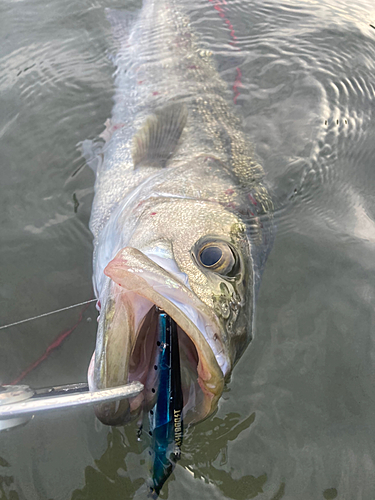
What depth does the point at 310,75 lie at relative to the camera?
444 cm

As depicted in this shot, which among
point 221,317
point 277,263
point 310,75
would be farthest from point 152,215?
point 310,75

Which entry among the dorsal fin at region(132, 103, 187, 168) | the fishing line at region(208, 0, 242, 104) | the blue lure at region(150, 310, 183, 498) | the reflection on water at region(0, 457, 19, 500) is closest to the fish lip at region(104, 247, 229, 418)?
the blue lure at region(150, 310, 183, 498)

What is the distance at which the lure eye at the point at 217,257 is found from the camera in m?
1.97

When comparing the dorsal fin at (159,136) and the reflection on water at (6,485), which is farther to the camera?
the dorsal fin at (159,136)

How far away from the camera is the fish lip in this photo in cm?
153

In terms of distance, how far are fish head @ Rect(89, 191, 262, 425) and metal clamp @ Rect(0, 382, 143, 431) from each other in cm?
19

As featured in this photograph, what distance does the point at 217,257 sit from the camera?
200 centimetres

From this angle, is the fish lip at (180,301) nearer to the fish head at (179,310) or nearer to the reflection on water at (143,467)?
the fish head at (179,310)

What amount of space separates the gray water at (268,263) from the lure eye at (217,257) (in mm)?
828

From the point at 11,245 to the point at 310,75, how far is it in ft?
11.6

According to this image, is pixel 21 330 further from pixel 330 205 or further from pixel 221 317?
pixel 330 205

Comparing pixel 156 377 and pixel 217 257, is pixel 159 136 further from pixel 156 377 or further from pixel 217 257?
pixel 156 377

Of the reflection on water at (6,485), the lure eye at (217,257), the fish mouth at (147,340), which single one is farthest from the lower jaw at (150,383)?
the reflection on water at (6,485)

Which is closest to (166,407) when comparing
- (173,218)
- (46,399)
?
(46,399)
